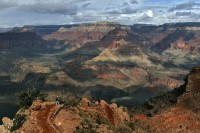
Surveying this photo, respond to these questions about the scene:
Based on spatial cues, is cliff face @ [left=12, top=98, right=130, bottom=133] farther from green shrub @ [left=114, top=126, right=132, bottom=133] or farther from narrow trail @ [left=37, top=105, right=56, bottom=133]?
green shrub @ [left=114, top=126, right=132, bottom=133]

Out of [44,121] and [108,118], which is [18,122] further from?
[108,118]

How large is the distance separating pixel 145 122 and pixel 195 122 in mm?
12951

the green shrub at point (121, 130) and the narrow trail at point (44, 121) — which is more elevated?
the narrow trail at point (44, 121)

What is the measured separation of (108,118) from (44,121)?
1774 centimetres

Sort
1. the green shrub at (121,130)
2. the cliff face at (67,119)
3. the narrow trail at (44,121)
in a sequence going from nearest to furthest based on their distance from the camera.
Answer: the narrow trail at (44,121) < the cliff face at (67,119) < the green shrub at (121,130)

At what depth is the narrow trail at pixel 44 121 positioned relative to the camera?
6042 centimetres

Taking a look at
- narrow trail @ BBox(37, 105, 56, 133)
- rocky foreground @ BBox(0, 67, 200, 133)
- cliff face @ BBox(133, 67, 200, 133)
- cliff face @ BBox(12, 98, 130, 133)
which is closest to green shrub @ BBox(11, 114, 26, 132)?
rocky foreground @ BBox(0, 67, 200, 133)

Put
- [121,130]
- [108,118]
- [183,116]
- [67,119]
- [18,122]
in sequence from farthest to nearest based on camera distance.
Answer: [183,116], [108,118], [18,122], [121,130], [67,119]

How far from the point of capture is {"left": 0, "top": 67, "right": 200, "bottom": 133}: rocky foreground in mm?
63625

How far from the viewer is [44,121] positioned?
218ft

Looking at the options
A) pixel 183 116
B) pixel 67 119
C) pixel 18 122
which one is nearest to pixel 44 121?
pixel 67 119

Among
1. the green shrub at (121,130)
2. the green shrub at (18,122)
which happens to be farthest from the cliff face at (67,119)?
the green shrub at (121,130)

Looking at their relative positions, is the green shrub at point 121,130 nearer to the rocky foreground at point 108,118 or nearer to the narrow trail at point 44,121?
the rocky foreground at point 108,118

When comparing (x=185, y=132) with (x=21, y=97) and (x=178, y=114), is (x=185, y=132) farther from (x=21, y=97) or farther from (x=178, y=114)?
(x=21, y=97)
